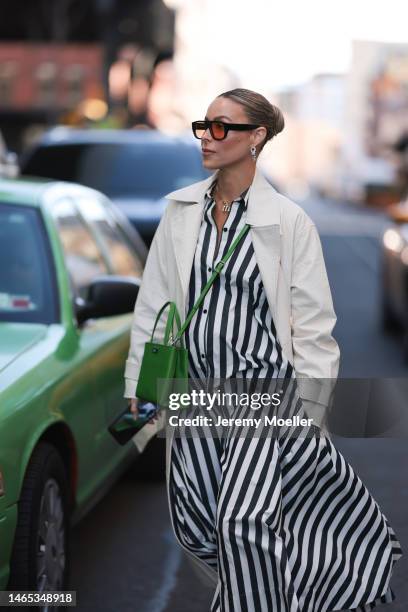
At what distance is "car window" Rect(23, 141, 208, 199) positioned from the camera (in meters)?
11.1

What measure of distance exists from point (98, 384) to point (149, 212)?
5569 millimetres

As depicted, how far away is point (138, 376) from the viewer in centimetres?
375

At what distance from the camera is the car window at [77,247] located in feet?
17.7

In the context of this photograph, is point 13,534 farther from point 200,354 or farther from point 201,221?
point 201,221

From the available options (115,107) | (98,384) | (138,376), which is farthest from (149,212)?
(115,107)

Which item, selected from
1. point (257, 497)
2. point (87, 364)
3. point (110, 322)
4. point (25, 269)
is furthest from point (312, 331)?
point (110, 322)

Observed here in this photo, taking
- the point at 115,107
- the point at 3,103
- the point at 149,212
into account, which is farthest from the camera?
the point at 3,103

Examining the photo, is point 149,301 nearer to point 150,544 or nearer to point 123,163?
point 150,544

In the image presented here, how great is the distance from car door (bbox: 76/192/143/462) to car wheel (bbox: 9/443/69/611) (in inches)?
28.8

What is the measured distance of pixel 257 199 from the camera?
3.66m

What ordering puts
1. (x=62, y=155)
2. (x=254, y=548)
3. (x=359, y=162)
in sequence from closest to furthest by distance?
(x=254, y=548) → (x=62, y=155) → (x=359, y=162)

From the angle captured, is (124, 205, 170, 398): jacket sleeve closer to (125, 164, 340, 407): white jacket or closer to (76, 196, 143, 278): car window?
(125, 164, 340, 407): white jacket

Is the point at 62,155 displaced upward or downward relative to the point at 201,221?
downward

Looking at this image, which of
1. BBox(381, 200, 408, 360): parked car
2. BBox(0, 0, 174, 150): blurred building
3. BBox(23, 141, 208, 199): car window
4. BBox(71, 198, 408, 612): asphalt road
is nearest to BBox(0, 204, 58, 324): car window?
BBox(71, 198, 408, 612): asphalt road
